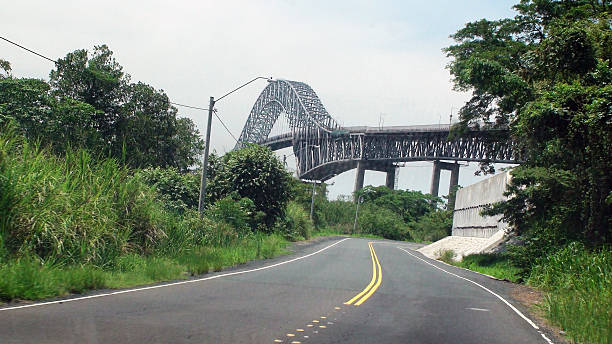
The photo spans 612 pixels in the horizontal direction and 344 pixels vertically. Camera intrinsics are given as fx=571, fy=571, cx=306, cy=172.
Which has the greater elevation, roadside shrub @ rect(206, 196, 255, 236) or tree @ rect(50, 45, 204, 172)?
tree @ rect(50, 45, 204, 172)

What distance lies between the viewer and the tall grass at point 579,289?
399 inches

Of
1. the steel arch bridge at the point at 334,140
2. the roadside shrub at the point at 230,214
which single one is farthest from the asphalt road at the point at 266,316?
the steel arch bridge at the point at 334,140

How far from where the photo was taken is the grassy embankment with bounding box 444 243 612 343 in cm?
1020

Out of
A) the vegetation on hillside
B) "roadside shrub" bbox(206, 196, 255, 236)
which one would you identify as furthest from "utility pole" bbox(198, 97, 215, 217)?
the vegetation on hillside

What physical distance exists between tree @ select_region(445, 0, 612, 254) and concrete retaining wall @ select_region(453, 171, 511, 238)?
536cm

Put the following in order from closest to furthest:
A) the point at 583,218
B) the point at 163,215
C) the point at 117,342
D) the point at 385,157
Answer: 1. the point at 117,342
2. the point at 163,215
3. the point at 583,218
4. the point at 385,157

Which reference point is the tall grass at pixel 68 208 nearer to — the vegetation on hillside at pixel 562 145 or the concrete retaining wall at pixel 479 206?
the vegetation on hillside at pixel 562 145

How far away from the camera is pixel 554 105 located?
57.0 ft

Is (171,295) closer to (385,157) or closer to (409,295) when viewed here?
(409,295)

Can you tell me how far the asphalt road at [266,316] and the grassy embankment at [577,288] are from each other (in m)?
0.80

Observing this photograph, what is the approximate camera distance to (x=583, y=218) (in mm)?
20625

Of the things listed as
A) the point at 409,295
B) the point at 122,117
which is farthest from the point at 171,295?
the point at 122,117

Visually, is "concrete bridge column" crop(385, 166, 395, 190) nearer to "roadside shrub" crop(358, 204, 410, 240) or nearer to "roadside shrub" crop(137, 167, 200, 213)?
"roadside shrub" crop(358, 204, 410, 240)

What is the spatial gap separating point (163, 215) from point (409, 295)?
8.57m
